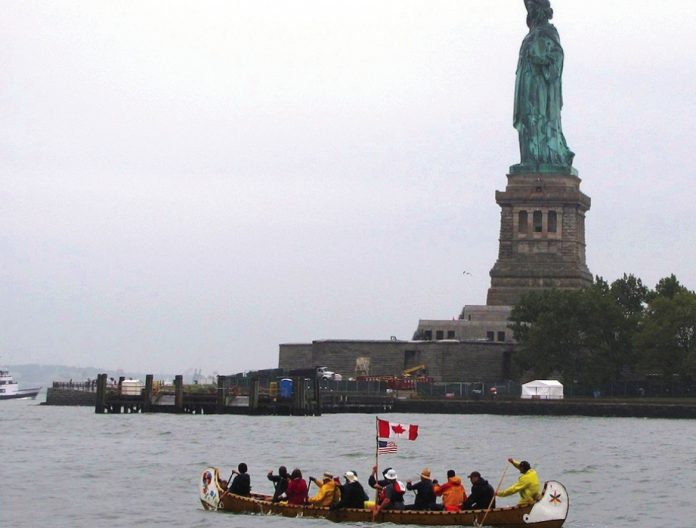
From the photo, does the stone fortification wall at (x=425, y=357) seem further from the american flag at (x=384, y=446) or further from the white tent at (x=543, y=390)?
the american flag at (x=384, y=446)

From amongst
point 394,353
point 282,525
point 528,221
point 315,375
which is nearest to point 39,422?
point 315,375

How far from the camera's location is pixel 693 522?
5444 cm

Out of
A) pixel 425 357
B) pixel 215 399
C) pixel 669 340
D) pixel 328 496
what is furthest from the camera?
pixel 425 357

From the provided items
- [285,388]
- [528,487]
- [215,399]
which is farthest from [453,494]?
[285,388]

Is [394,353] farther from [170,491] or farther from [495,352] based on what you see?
[170,491]

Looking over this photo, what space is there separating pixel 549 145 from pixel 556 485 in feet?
352

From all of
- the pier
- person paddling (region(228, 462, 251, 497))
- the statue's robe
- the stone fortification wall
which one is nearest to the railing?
the stone fortification wall

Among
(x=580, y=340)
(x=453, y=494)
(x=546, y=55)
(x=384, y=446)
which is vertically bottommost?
(x=453, y=494)

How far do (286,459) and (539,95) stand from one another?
8362cm

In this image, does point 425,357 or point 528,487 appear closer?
point 528,487

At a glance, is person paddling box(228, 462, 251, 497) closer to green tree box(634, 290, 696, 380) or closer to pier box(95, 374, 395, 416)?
pier box(95, 374, 395, 416)

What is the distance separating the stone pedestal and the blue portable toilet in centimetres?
3440

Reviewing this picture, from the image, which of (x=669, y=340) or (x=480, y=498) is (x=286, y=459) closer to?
(x=480, y=498)

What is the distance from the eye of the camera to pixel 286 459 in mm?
75875
